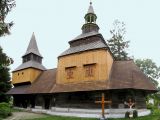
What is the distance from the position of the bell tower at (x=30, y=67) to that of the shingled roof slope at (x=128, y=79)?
48.7ft

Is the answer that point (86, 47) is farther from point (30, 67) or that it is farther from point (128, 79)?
point (30, 67)

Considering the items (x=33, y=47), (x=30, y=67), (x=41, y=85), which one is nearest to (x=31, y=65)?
(x=30, y=67)

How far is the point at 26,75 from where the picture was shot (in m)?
37.0

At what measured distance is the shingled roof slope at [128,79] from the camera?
75.3 ft

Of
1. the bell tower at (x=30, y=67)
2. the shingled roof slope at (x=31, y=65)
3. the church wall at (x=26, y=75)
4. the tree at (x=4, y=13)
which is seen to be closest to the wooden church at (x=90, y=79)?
the church wall at (x=26, y=75)

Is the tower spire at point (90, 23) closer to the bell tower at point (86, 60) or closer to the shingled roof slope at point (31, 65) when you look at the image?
the bell tower at point (86, 60)

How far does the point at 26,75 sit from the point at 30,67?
1.39m

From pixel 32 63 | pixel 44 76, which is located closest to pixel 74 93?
pixel 44 76

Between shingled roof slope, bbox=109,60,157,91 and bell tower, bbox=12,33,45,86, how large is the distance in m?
14.8

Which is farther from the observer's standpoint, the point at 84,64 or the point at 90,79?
the point at 84,64

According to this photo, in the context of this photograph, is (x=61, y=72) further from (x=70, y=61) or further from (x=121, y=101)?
(x=121, y=101)

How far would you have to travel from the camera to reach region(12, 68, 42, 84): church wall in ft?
120

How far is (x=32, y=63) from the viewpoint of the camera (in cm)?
3797

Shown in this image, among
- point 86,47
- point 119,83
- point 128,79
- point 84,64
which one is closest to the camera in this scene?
point 119,83
